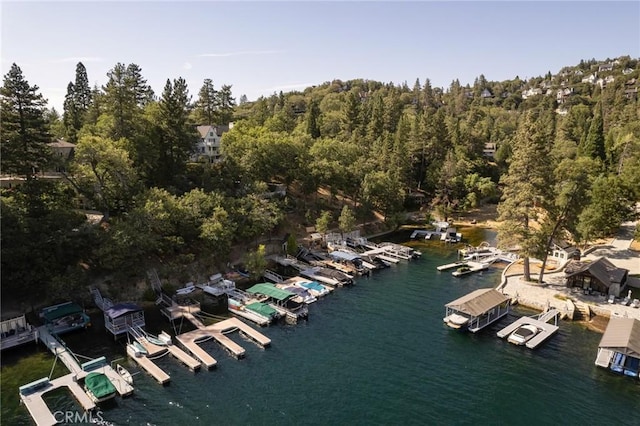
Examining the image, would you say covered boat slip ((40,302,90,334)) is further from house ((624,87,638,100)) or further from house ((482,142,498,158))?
house ((624,87,638,100))

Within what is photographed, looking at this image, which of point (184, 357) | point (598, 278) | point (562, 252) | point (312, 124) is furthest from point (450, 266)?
point (312, 124)

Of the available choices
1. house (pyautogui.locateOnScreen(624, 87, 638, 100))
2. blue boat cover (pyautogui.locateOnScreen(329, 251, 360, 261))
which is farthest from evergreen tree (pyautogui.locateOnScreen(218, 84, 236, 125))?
house (pyautogui.locateOnScreen(624, 87, 638, 100))

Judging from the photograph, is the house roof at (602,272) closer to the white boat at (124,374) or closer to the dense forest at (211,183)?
the dense forest at (211,183)

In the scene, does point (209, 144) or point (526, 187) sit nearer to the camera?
point (526, 187)

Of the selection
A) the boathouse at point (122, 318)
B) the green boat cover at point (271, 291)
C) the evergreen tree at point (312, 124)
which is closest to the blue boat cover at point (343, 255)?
the green boat cover at point (271, 291)

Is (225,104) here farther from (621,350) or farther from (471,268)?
(621,350)

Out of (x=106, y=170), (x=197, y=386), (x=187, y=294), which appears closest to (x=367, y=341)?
(x=197, y=386)

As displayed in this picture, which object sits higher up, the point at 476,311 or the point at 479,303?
the point at 479,303
